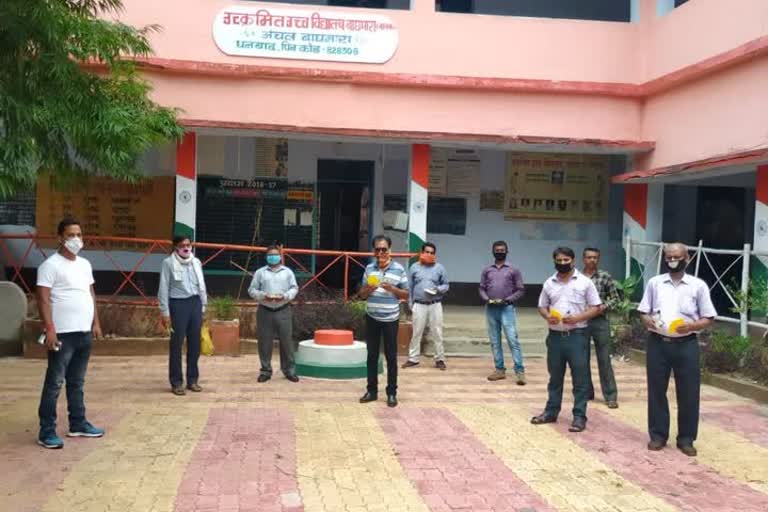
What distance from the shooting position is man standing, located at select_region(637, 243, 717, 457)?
6344mm

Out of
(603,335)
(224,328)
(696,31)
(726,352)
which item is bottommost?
(224,328)

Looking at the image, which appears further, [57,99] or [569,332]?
[569,332]

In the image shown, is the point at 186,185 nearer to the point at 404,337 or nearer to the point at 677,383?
the point at 404,337

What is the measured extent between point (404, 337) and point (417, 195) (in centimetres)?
236

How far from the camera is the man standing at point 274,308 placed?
9.20 meters

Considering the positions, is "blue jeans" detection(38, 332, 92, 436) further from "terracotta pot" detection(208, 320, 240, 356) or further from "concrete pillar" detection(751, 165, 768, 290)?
"concrete pillar" detection(751, 165, 768, 290)

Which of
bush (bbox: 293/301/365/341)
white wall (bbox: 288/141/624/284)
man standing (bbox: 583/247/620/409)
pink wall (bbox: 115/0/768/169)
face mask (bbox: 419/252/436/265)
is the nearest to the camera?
Result: man standing (bbox: 583/247/620/409)

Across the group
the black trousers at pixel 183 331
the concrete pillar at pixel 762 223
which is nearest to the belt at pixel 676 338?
the concrete pillar at pixel 762 223

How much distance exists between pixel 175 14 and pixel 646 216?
826cm

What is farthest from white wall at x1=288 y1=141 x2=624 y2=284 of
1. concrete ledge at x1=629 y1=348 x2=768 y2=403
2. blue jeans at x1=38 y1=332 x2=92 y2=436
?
blue jeans at x1=38 y1=332 x2=92 y2=436

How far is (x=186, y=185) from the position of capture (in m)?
12.0

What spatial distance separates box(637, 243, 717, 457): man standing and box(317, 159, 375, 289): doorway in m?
8.21

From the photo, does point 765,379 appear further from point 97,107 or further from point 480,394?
point 97,107

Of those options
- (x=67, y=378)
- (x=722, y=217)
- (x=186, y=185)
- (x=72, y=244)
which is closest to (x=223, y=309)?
(x=186, y=185)
